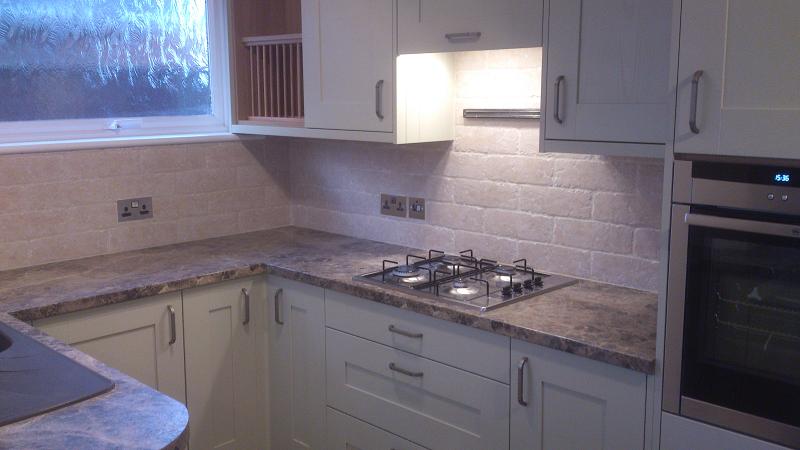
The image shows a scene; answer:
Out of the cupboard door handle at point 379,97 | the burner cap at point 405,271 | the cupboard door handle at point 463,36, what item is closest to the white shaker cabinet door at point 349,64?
the cupboard door handle at point 379,97

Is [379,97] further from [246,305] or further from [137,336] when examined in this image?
[137,336]

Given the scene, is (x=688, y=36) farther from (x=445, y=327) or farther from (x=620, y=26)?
(x=445, y=327)

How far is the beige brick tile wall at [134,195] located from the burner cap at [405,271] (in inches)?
43.2

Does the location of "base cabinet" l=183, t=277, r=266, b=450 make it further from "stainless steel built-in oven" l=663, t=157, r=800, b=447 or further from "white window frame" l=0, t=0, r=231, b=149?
"stainless steel built-in oven" l=663, t=157, r=800, b=447

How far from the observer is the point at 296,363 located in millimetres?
3016

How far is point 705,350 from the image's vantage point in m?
1.84

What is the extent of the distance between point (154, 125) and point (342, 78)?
93 cm

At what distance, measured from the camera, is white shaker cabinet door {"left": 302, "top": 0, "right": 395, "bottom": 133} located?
2.83m

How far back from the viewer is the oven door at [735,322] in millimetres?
1693

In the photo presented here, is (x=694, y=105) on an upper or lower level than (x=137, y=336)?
upper

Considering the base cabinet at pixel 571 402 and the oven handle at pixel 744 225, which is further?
the base cabinet at pixel 571 402

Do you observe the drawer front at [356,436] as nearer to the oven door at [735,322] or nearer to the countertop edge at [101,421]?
the oven door at [735,322]

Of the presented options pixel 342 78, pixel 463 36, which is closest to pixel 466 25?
pixel 463 36

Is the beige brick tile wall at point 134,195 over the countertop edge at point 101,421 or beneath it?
over
